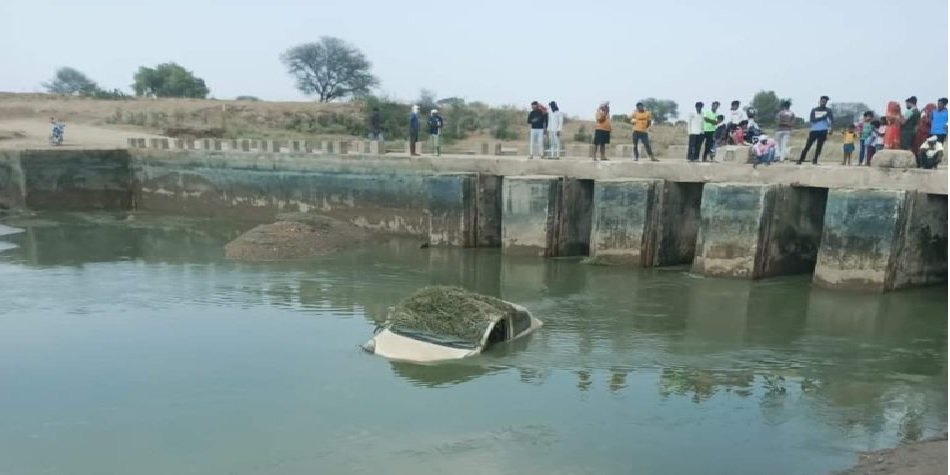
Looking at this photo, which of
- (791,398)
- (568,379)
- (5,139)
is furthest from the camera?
(5,139)

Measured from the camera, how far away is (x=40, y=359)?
8.84 m

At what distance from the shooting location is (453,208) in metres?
15.7

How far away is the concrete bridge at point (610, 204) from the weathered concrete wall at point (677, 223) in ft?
0.09

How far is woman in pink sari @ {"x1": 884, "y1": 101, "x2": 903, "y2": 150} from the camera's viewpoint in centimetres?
1277

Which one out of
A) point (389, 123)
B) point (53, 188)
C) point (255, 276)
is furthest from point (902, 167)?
point (389, 123)

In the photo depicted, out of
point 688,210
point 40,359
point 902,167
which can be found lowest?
point 40,359

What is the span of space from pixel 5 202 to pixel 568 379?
786 inches

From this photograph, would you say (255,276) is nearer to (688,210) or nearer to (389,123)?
(688,210)

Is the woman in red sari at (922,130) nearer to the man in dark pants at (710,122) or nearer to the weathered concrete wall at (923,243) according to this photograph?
the weathered concrete wall at (923,243)

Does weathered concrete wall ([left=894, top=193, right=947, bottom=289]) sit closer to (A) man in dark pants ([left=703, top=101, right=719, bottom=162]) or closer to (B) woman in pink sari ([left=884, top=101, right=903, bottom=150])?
(B) woman in pink sari ([left=884, top=101, right=903, bottom=150])

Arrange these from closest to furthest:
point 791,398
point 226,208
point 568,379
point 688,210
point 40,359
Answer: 1. point 791,398
2. point 568,379
3. point 40,359
4. point 688,210
5. point 226,208

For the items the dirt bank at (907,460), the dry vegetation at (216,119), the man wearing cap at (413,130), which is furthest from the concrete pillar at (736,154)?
the dry vegetation at (216,119)

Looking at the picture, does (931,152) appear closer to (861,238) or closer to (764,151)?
(861,238)

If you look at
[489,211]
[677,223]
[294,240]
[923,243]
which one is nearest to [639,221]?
[677,223]
